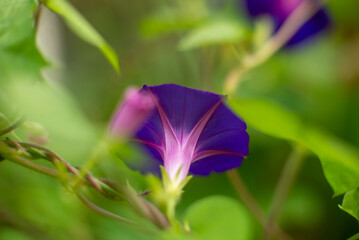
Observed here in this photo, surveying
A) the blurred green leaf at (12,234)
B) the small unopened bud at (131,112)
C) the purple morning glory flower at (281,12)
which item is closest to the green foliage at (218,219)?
the small unopened bud at (131,112)

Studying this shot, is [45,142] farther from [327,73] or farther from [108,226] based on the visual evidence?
[327,73]

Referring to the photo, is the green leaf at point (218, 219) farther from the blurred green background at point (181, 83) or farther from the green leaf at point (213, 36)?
the green leaf at point (213, 36)

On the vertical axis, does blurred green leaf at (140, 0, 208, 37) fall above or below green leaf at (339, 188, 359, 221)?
above

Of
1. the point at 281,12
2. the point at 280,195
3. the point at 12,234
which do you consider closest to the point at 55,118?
the point at 12,234

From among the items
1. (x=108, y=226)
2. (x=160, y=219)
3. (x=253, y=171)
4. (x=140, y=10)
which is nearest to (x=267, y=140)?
(x=253, y=171)

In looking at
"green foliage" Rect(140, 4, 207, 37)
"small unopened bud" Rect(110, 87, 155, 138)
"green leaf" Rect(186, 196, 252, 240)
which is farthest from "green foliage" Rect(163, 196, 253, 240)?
"green foliage" Rect(140, 4, 207, 37)

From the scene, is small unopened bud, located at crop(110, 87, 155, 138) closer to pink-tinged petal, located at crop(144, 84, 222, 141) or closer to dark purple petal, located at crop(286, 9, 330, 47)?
pink-tinged petal, located at crop(144, 84, 222, 141)
